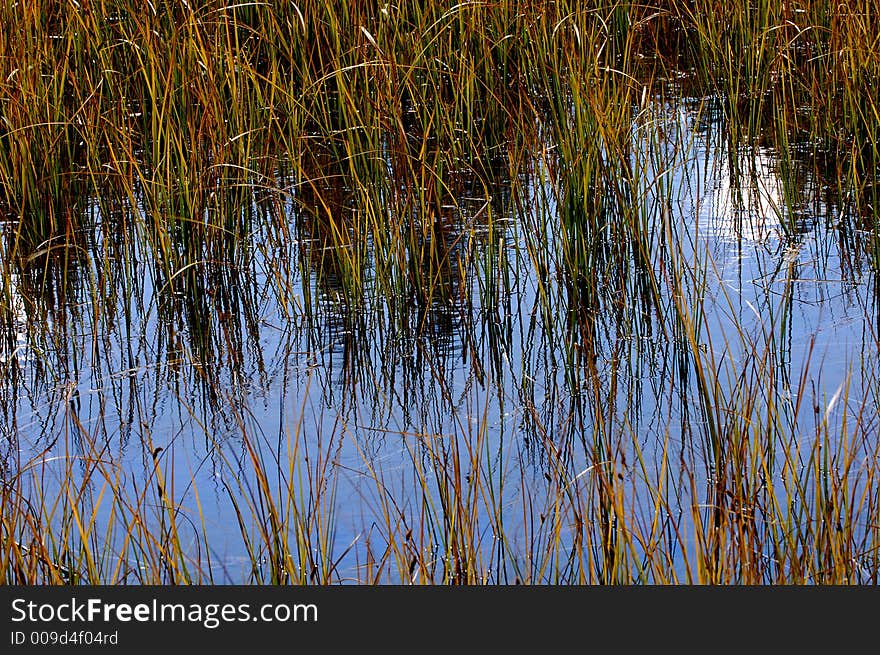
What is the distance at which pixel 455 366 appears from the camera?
10.4ft

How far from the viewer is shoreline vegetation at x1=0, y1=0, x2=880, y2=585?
2326mm

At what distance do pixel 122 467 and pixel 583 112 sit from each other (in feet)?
6.38

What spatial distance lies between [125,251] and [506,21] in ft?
7.30

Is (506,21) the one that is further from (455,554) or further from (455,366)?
(455,554)

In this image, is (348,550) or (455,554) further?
(348,550)

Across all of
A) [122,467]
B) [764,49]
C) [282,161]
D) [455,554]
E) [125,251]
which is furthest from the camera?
[764,49]

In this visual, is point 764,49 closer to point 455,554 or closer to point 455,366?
point 455,366

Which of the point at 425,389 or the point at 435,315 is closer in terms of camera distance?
the point at 425,389

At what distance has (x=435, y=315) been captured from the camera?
3.44 m

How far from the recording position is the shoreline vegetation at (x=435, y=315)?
91.6 inches

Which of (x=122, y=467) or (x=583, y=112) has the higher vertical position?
(x=583, y=112)

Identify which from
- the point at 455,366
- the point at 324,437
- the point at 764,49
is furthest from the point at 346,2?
the point at 324,437

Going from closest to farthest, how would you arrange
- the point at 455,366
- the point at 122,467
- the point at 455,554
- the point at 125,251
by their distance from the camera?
the point at 455,554 < the point at 122,467 < the point at 455,366 < the point at 125,251

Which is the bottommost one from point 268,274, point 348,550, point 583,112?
point 348,550
